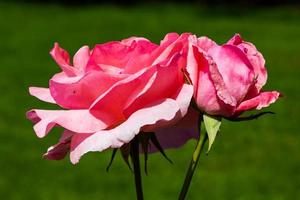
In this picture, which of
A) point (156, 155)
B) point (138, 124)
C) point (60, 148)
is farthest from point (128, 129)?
point (156, 155)

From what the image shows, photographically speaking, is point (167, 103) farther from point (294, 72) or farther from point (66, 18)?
point (66, 18)

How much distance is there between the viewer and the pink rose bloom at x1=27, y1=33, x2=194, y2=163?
0.79 m

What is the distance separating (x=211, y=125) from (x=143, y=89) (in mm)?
82

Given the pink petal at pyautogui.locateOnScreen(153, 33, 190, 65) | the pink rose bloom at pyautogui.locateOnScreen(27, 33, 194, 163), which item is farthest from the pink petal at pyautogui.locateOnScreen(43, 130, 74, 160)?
the pink petal at pyautogui.locateOnScreen(153, 33, 190, 65)

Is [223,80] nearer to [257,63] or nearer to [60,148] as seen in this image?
[257,63]

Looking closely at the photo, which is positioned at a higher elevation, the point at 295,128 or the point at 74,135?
the point at 74,135

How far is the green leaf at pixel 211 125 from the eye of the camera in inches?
33.1

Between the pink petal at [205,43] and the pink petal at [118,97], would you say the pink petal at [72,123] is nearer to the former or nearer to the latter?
the pink petal at [118,97]

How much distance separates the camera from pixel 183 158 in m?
5.61

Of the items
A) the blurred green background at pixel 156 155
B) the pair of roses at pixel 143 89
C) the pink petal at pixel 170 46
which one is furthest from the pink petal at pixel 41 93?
the blurred green background at pixel 156 155

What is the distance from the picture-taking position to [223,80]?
847mm

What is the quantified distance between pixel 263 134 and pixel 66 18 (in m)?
9.00

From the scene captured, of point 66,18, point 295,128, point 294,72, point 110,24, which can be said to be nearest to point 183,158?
point 295,128

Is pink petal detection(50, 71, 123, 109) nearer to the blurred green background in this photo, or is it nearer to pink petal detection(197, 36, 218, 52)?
pink petal detection(197, 36, 218, 52)
